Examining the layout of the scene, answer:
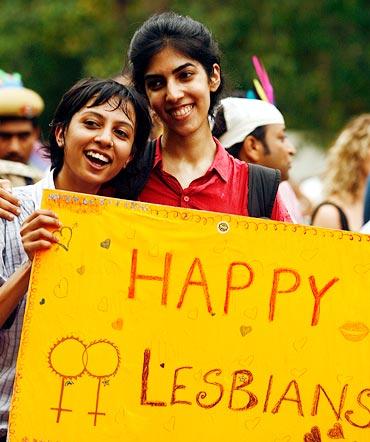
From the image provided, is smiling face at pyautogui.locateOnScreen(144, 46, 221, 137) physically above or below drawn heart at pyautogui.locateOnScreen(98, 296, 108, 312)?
above

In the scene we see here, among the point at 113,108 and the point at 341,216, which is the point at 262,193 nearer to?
the point at 113,108

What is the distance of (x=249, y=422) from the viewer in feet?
14.0

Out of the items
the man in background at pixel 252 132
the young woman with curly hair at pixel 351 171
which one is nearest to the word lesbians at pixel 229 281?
the man in background at pixel 252 132

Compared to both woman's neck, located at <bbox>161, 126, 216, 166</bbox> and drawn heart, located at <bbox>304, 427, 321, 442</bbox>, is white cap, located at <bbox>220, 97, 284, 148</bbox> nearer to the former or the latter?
woman's neck, located at <bbox>161, 126, 216, 166</bbox>

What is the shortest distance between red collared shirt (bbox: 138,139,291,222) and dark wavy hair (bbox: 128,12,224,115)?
332 mm

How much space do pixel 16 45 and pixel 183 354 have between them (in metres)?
19.2

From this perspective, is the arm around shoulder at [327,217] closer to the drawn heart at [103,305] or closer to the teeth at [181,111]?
the teeth at [181,111]

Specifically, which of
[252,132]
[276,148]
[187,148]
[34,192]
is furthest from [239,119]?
[34,192]

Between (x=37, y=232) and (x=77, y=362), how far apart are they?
1.43 ft

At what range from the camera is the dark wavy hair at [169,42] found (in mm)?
4691

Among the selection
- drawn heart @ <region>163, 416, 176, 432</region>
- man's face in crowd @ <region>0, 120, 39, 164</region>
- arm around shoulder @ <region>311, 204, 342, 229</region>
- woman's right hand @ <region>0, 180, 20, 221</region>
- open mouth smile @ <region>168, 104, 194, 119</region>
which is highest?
man's face in crowd @ <region>0, 120, 39, 164</region>

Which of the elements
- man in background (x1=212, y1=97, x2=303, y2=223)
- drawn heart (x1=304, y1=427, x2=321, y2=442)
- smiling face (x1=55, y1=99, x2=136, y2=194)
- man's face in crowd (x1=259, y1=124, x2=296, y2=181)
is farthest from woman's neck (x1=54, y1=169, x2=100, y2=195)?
man's face in crowd (x1=259, y1=124, x2=296, y2=181)

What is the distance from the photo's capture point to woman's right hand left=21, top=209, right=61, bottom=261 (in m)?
4.12

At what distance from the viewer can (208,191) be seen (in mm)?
4707
